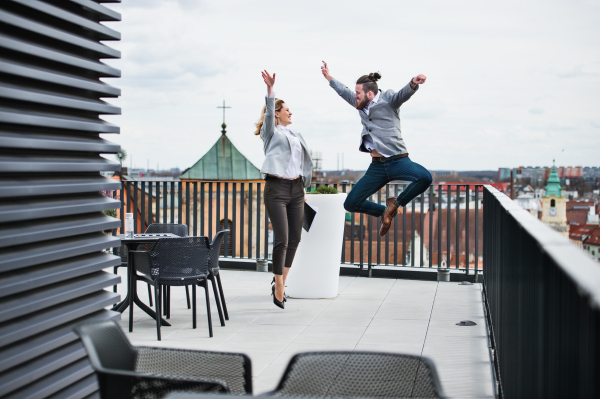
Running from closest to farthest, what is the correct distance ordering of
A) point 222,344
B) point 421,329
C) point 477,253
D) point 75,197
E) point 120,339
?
point 120,339 < point 75,197 < point 222,344 < point 421,329 < point 477,253

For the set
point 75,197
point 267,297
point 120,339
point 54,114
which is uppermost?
point 54,114

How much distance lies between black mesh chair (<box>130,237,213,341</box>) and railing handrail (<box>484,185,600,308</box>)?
9.98 feet

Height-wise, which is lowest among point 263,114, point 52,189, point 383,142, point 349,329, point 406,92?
point 349,329

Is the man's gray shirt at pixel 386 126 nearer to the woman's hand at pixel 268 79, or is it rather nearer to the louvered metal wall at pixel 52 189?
the woman's hand at pixel 268 79

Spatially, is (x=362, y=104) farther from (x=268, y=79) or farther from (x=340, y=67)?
(x=340, y=67)

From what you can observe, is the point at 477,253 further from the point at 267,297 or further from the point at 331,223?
the point at 267,297

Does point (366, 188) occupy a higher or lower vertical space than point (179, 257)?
higher

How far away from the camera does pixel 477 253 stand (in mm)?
7102

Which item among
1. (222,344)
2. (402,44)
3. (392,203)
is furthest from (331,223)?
(402,44)

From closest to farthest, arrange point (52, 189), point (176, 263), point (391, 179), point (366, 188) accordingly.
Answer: point (52, 189) < point (176, 263) < point (391, 179) < point (366, 188)

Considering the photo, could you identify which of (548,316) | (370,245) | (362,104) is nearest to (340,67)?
(370,245)

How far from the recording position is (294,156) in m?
5.72

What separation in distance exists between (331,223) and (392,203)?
2.27 feet

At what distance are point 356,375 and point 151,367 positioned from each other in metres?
0.66
